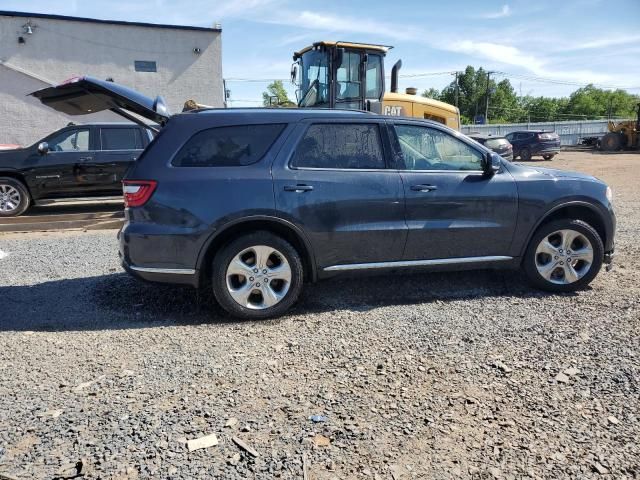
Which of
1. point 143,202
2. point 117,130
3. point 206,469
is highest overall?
point 117,130

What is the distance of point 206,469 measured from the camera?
2.36m

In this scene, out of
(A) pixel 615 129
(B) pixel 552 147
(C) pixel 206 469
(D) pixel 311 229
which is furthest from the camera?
(A) pixel 615 129

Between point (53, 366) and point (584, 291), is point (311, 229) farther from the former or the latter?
point (584, 291)

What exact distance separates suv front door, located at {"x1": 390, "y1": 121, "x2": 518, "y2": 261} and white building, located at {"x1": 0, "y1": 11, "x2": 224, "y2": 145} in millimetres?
18044

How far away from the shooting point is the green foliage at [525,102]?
265ft

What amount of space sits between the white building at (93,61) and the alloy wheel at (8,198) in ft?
36.3

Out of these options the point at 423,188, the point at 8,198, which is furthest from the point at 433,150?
the point at 8,198

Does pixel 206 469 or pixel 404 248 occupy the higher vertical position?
pixel 404 248

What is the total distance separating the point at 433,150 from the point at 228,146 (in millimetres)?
1943

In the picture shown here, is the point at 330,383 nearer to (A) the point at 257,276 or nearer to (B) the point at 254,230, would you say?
(A) the point at 257,276

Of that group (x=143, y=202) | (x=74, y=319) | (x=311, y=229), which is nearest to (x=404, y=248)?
(x=311, y=229)

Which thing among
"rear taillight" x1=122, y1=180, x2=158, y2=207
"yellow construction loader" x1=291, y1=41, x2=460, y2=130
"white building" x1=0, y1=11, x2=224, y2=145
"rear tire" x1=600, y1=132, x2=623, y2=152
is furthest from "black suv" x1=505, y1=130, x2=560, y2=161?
"rear taillight" x1=122, y1=180, x2=158, y2=207

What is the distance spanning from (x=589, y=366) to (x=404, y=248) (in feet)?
5.79

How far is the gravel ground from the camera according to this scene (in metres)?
2.43
